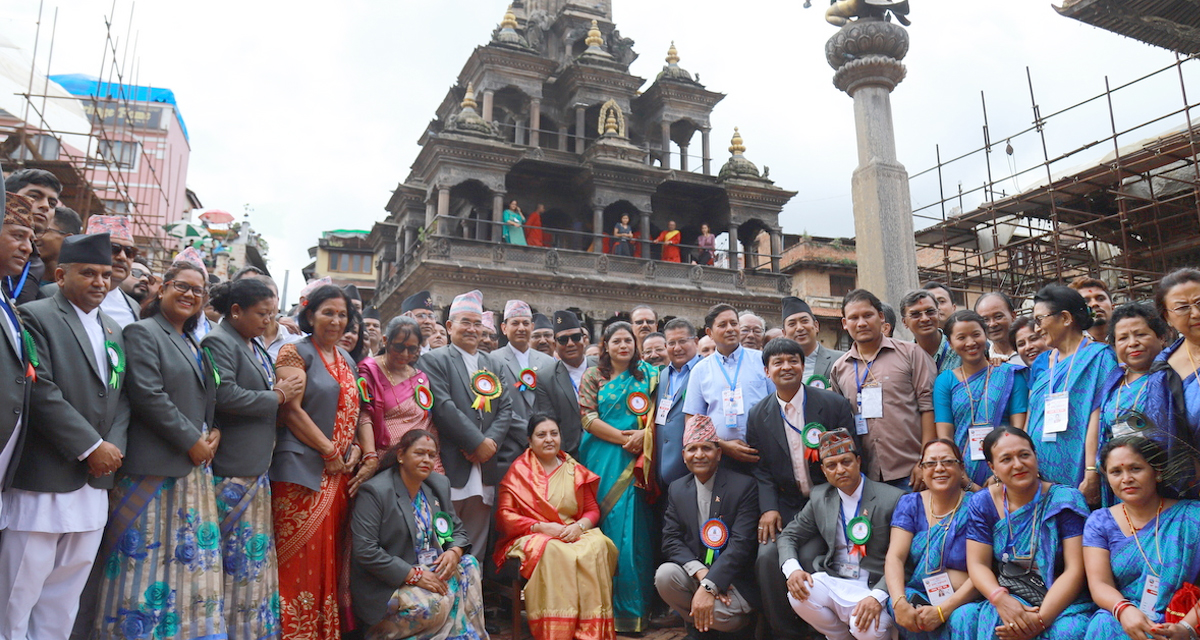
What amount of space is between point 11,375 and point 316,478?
5.13ft

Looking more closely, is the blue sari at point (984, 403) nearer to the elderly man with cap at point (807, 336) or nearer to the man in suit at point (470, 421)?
the elderly man with cap at point (807, 336)

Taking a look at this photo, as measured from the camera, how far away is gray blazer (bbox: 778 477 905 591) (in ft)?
13.8

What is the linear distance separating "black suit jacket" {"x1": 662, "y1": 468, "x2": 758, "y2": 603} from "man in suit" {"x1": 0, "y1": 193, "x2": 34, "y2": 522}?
11.2 feet

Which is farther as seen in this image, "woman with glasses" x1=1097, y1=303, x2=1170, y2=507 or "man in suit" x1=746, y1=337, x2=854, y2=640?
"man in suit" x1=746, y1=337, x2=854, y2=640

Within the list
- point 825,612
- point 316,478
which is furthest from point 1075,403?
point 316,478

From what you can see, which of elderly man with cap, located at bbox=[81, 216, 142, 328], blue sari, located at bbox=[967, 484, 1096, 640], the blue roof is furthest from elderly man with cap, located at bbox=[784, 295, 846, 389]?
the blue roof

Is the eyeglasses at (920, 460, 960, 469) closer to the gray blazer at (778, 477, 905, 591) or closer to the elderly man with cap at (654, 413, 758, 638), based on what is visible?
the gray blazer at (778, 477, 905, 591)

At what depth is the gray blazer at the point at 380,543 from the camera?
4141 millimetres

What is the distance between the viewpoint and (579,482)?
510 cm

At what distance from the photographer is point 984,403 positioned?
4.36 meters

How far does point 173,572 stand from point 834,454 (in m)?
3.36

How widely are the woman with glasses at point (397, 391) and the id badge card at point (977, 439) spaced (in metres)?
3.12

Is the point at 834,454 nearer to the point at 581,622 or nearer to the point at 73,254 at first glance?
the point at 581,622

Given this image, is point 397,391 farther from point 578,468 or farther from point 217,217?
point 217,217
